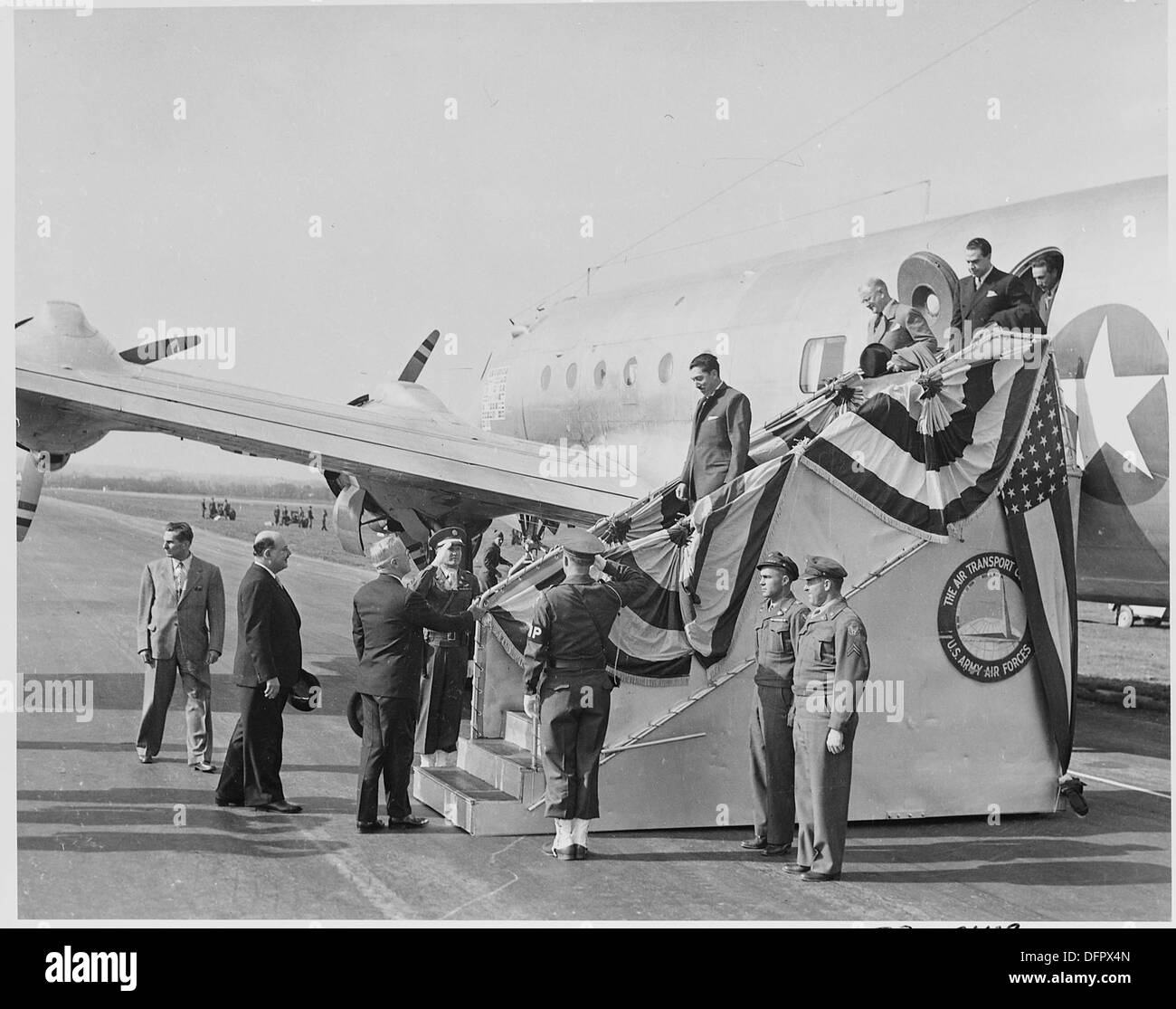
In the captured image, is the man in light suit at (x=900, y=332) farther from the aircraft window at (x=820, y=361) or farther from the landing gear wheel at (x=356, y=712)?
the landing gear wheel at (x=356, y=712)

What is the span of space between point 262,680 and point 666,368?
8037mm

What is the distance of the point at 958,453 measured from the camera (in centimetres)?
905

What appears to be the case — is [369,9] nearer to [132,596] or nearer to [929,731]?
[929,731]

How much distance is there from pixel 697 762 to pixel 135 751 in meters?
5.03

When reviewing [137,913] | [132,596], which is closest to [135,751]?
[137,913]

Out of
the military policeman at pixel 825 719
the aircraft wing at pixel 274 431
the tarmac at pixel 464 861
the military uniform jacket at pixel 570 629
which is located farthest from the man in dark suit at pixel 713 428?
the aircraft wing at pixel 274 431

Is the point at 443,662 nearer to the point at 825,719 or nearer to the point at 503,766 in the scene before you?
the point at 503,766

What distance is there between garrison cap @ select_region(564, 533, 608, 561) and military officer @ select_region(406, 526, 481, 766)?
1565mm

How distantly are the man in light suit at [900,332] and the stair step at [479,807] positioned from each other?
4.54 metres

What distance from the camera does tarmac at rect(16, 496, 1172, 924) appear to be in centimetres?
678

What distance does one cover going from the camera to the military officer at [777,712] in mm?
7988

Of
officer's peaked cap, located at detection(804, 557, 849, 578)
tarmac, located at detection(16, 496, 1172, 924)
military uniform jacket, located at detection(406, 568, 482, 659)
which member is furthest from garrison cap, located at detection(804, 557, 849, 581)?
military uniform jacket, located at detection(406, 568, 482, 659)

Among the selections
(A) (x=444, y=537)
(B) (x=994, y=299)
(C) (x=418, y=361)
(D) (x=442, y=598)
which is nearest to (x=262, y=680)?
Answer: (D) (x=442, y=598)
